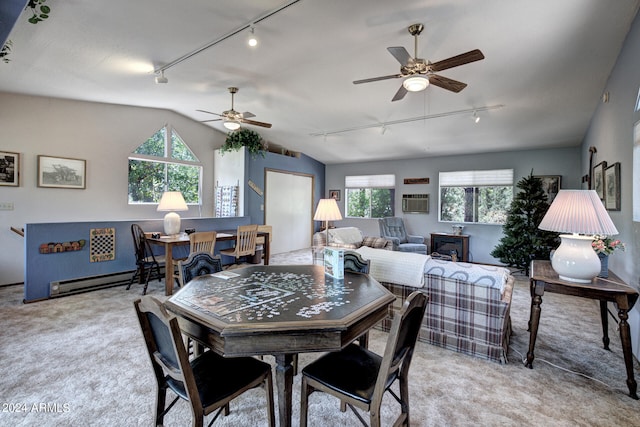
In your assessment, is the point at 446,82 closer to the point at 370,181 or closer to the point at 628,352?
the point at 628,352

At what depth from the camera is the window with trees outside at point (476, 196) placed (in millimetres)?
6375

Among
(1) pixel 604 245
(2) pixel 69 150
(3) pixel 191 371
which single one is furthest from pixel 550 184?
(2) pixel 69 150

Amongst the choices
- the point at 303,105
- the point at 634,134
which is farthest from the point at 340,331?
the point at 303,105

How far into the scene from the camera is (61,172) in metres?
4.86

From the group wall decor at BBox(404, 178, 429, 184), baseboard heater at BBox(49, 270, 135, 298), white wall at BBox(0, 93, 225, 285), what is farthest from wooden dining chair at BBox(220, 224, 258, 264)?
wall decor at BBox(404, 178, 429, 184)

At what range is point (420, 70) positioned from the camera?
2799 mm

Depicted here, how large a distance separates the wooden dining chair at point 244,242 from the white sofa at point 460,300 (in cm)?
280

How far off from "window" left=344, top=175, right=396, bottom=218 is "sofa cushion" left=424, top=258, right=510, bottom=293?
17.1ft

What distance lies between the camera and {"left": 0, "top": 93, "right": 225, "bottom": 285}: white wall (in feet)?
14.7

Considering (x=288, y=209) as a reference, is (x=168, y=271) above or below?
below

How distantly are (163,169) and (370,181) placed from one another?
5.01 meters

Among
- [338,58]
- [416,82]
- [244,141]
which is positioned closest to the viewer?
[416,82]

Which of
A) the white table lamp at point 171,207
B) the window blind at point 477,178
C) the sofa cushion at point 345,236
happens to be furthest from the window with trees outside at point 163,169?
the window blind at point 477,178

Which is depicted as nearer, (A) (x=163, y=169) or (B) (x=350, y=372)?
(B) (x=350, y=372)
